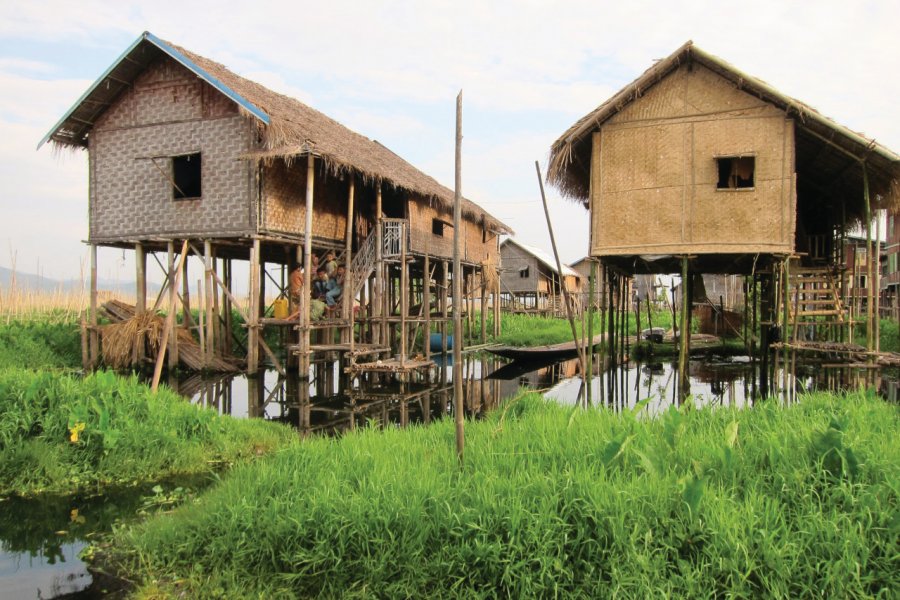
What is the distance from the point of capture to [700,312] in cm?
2403

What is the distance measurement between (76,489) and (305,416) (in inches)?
155

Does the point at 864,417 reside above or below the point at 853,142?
below

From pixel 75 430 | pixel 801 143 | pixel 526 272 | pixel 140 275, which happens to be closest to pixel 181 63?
pixel 140 275

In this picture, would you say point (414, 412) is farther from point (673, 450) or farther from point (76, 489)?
point (673, 450)

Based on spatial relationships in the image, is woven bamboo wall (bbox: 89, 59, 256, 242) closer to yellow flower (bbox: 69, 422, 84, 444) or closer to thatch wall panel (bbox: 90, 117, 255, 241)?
thatch wall panel (bbox: 90, 117, 255, 241)

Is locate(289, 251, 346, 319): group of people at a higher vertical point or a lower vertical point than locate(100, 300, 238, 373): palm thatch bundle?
higher

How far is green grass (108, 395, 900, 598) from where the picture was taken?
11.0ft

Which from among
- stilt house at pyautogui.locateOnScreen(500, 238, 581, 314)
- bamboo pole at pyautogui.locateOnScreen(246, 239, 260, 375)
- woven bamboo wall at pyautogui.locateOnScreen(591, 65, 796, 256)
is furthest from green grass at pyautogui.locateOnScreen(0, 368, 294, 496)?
stilt house at pyautogui.locateOnScreen(500, 238, 581, 314)

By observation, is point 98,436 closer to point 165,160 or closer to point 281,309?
point 281,309

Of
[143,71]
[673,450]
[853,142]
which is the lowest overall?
[673,450]

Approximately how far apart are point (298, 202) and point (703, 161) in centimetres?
848

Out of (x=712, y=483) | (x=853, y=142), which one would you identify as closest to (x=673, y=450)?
(x=712, y=483)

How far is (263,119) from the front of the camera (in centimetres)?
1180

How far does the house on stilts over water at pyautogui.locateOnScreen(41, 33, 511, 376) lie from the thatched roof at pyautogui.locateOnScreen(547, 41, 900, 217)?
440cm
